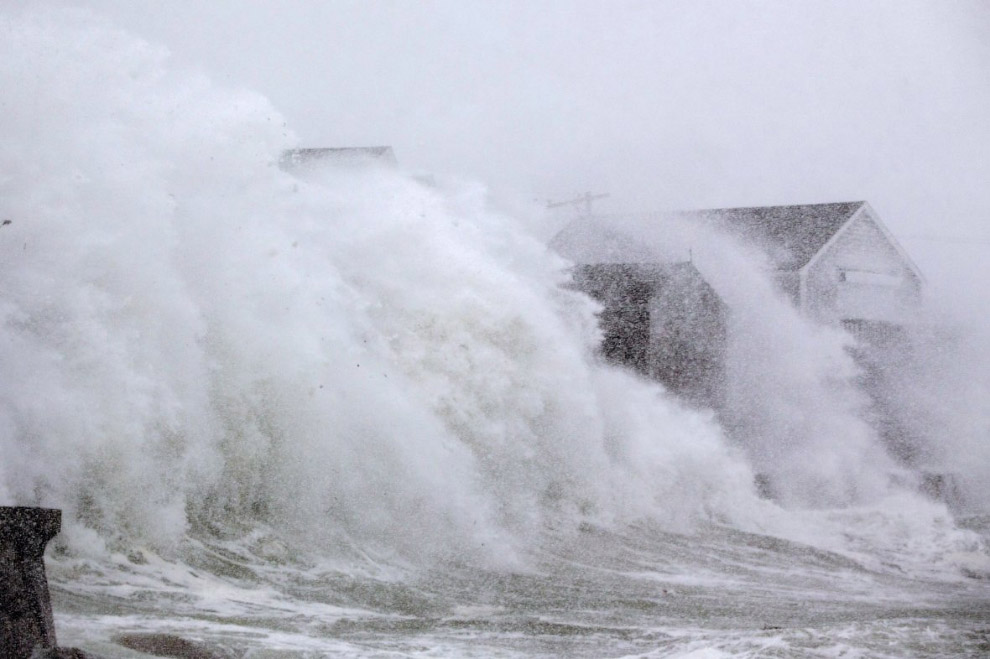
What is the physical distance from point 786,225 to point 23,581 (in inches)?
723

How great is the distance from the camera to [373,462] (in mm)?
8250

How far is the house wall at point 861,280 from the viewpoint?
18547mm

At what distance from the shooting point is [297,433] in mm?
7859

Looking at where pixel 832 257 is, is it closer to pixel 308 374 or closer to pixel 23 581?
pixel 308 374

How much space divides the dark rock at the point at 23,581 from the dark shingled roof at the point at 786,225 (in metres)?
16.6

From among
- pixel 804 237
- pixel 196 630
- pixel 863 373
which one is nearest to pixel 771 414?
pixel 863 373

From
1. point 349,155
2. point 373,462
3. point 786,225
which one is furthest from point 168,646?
point 786,225

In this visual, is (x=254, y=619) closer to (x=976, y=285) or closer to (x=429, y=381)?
(x=429, y=381)

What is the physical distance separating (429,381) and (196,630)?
4577 millimetres

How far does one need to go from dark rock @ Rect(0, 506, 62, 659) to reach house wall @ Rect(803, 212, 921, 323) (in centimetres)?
1613

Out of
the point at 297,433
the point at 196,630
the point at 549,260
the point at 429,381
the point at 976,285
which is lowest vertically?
the point at 196,630

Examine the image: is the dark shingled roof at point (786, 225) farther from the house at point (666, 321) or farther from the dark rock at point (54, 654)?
the dark rock at point (54, 654)

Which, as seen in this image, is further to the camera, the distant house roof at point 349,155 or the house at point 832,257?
the house at point 832,257

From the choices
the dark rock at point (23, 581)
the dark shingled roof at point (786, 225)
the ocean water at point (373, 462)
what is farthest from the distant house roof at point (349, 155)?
the dark rock at point (23, 581)
